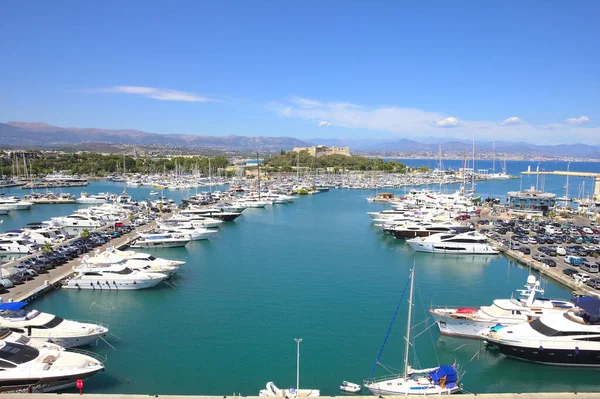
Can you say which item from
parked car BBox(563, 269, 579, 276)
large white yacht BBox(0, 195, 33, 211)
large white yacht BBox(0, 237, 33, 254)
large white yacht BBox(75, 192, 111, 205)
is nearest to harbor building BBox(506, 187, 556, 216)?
parked car BBox(563, 269, 579, 276)

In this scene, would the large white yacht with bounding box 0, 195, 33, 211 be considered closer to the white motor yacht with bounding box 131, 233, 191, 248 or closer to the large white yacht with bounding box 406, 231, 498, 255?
the white motor yacht with bounding box 131, 233, 191, 248

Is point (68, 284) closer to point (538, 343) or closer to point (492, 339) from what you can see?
point (492, 339)

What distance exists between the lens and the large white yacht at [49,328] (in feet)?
53.5

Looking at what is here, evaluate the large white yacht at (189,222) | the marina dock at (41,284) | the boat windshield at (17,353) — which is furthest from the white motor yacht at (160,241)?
the boat windshield at (17,353)

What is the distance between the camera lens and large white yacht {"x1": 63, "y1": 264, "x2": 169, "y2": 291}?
78.9ft

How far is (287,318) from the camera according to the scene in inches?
821

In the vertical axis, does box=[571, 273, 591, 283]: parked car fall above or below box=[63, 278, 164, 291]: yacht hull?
above

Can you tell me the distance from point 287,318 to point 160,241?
722 inches

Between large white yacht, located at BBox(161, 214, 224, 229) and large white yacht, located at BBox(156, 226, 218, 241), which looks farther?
large white yacht, located at BBox(161, 214, 224, 229)

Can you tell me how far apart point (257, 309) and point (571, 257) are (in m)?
21.8

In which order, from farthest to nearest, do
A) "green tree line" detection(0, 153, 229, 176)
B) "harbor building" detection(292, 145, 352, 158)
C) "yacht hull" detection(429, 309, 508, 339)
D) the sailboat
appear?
"harbor building" detection(292, 145, 352, 158) → "green tree line" detection(0, 153, 229, 176) → "yacht hull" detection(429, 309, 508, 339) → the sailboat

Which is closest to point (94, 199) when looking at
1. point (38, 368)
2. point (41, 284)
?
point (41, 284)

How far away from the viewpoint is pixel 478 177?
423 ft

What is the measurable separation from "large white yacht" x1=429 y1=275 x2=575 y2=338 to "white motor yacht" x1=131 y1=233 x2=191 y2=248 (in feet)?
77.1
